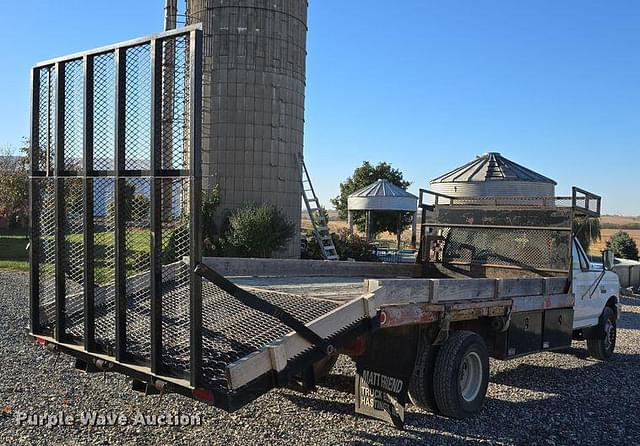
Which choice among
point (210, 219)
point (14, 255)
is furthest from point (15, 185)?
point (210, 219)

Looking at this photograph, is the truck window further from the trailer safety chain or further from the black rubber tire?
the trailer safety chain

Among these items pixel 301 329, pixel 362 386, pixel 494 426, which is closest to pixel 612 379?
pixel 494 426

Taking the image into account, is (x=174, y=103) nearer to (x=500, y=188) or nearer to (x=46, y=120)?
(x=46, y=120)

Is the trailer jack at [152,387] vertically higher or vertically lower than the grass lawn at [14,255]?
higher

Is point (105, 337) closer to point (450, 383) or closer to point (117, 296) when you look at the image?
point (117, 296)

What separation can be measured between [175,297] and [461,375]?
9.67ft

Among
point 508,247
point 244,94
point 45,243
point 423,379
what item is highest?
point 244,94

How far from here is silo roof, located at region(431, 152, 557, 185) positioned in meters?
25.6

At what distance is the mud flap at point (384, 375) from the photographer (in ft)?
17.9

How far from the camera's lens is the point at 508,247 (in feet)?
29.4

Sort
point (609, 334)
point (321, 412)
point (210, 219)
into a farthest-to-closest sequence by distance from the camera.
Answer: point (210, 219) → point (609, 334) → point (321, 412)

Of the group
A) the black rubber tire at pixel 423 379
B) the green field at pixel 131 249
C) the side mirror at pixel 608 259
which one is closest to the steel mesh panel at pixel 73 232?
the green field at pixel 131 249

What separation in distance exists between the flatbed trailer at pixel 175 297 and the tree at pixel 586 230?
92.6 inches

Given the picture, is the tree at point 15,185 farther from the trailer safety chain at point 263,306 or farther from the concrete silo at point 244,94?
the trailer safety chain at point 263,306
